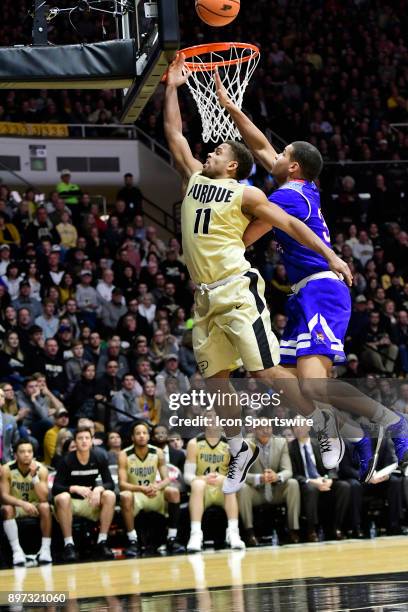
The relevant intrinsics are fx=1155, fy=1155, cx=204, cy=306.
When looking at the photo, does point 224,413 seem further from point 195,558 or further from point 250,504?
point 250,504

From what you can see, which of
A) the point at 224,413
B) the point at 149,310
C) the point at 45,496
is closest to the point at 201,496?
the point at 45,496

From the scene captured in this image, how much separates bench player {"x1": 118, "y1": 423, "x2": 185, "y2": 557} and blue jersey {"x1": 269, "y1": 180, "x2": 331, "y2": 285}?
21.3ft

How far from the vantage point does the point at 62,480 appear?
13.8 meters

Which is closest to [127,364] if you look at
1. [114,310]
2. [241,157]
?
[114,310]

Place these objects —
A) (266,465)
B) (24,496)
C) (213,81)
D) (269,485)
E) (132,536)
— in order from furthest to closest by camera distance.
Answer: (266,465) < (269,485) < (132,536) < (24,496) < (213,81)

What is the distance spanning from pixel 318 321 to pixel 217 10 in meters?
2.47

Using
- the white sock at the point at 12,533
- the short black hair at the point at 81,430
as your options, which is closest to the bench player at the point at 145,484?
the short black hair at the point at 81,430

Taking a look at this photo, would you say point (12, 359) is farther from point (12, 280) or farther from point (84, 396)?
point (12, 280)

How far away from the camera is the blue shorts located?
7941mm

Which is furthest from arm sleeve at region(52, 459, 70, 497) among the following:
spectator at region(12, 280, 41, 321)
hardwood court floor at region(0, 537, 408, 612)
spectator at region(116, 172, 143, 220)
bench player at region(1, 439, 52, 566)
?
spectator at region(116, 172, 143, 220)

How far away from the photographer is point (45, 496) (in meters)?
13.6

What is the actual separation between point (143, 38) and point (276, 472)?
774 cm

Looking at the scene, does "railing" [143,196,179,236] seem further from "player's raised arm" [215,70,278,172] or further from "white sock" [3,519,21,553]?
"player's raised arm" [215,70,278,172]

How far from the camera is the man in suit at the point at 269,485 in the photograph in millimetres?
14445
